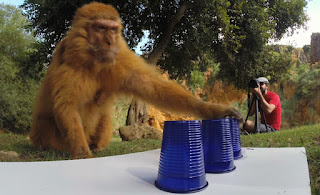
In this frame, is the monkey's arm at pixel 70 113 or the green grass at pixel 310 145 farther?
the monkey's arm at pixel 70 113

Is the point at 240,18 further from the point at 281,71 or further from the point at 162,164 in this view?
the point at 162,164

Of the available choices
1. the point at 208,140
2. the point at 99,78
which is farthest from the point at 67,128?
the point at 208,140

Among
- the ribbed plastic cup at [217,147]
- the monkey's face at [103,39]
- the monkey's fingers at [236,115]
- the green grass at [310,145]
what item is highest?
the monkey's face at [103,39]

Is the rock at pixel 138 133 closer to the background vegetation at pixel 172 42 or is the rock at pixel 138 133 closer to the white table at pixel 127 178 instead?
the background vegetation at pixel 172 42

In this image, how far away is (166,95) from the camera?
1429 millimetres

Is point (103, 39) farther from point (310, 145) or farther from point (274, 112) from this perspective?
point (274, 112)

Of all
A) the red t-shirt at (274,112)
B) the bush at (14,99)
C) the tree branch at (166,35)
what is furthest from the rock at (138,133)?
the bush at (14,99)

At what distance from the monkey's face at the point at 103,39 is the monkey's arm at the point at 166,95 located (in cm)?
16

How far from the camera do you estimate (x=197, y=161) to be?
1.83 ft

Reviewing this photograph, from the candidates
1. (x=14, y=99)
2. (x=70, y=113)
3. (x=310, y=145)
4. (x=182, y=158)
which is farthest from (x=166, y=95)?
(x=14, y=99)

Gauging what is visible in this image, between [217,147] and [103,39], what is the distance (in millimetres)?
1055

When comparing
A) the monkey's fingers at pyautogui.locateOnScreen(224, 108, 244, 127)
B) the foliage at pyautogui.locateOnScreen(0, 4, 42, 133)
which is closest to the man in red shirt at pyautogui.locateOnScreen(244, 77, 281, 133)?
the monkey's fingers at pyautogui.locateOnScreen(224, 108, 244, 127)

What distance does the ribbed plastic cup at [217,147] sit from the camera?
0.72 metres

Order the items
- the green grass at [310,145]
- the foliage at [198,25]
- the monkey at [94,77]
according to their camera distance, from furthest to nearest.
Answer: the foliage at [198,25]
the monkey at [94,77]
the green grass at [310,145]
